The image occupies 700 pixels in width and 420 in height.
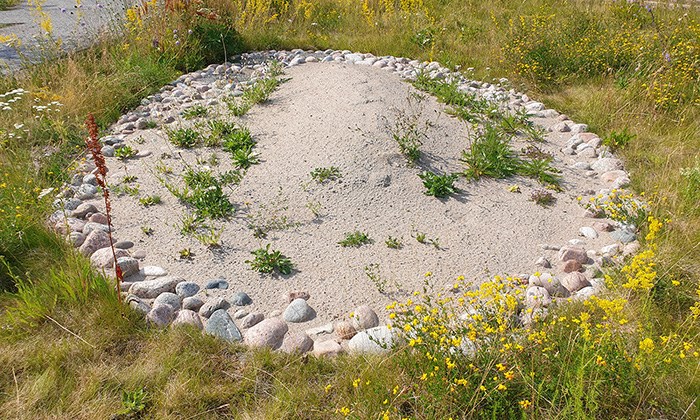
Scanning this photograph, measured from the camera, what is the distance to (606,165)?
5355 millimetres

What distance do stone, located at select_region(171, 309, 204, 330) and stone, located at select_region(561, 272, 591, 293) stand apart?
243 centimetres

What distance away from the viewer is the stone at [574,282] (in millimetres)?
3711

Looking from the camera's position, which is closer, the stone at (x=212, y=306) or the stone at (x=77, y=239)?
the stone at (x=212, y=306)

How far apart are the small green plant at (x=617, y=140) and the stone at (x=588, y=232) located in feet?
5.65

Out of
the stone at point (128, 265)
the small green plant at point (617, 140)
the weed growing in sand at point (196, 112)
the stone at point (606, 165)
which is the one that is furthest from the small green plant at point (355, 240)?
the small green plant at point (617, 140)

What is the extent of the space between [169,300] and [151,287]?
0.61 ft

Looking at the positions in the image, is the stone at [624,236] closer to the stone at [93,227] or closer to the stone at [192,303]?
the stone at [192,303]

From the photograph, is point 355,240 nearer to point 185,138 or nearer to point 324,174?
point 324,174

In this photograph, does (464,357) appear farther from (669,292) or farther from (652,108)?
(652,108)

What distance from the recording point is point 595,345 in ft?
8.75

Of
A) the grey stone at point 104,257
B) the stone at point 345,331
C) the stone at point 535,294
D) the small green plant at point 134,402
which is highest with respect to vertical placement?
the stone at point 535,294

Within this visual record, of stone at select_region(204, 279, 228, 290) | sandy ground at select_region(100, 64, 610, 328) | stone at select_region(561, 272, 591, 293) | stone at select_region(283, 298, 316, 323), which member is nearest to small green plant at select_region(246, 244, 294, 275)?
sandy ground at select_region(100, 64, 610, 328)

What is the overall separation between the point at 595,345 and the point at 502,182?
8.45 ft

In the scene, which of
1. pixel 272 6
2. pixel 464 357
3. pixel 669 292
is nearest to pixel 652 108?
pixel 669 292
